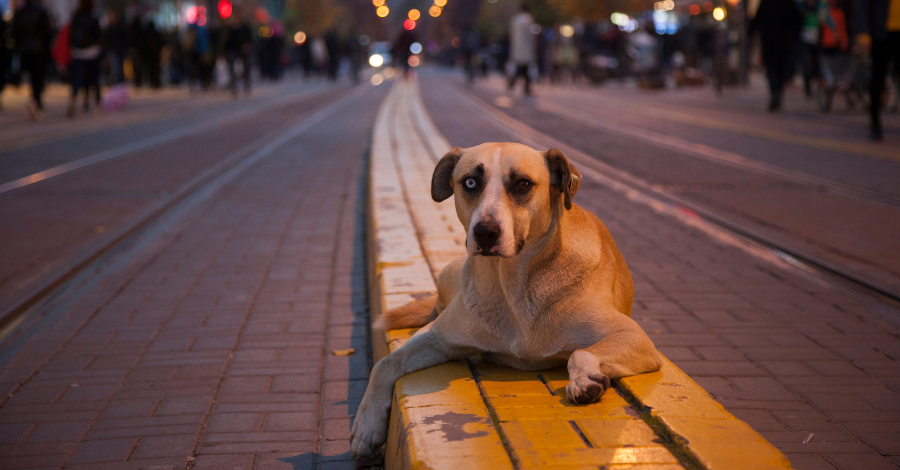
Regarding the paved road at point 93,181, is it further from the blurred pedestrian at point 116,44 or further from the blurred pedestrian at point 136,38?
the blurred pedestrian at point 136,38

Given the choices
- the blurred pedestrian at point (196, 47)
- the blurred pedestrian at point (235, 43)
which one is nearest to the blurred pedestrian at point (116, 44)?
the blurred pedestrian at point (196, 47)

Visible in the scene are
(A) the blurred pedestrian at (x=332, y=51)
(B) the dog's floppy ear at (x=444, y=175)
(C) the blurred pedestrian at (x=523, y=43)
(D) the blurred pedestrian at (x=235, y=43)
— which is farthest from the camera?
(A) the blurred pedestrian at (x=332, y=51)

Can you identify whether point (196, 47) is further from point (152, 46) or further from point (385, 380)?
point (385, 380)

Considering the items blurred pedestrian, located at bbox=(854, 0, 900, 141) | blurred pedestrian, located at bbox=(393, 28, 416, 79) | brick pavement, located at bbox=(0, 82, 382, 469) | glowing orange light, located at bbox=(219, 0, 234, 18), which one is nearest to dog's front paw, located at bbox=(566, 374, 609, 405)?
brick pavement, located at bbox=(0, 82, 382, 469)

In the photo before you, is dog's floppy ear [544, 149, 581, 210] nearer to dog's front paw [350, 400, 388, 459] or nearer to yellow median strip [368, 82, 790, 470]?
yellow median strip [368, 82, 790, 470]

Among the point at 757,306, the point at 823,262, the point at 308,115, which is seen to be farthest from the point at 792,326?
the point at 308,115

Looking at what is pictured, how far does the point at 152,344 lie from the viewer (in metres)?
4.27

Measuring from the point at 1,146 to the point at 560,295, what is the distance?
A: 12.1m

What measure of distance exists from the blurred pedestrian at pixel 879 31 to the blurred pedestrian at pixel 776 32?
18.9 ft

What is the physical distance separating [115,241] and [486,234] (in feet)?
14.9

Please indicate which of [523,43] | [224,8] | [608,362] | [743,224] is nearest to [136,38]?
[523,43]

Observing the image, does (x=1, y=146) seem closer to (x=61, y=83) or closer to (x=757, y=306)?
(x=757, y=306)

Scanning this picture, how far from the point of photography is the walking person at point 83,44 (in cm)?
1730

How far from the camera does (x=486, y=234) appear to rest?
9.46 ft
